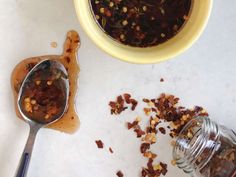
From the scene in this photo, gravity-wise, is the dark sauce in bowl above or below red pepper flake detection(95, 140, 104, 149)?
above

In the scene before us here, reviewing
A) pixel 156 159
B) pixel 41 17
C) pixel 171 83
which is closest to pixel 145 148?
pixel 156 159

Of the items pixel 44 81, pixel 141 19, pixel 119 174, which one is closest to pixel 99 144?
pixel 119 174

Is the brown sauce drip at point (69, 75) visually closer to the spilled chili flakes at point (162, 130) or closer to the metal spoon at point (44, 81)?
the metal spoon at point (44, 81)

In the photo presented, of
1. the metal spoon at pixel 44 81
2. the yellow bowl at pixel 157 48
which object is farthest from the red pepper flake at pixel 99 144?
the yellow bowl at pixel 157 48

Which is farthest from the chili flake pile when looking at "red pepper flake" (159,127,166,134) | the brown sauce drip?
the brown sauce drip

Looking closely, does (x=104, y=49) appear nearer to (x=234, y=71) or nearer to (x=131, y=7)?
(x=131, y=7)

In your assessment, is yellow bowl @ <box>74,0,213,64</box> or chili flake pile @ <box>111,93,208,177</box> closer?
yellow bowl @ <box>74,0,213,64</box>

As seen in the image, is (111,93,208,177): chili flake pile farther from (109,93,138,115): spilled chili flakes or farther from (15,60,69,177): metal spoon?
(15,60,69,177): metal spoon
